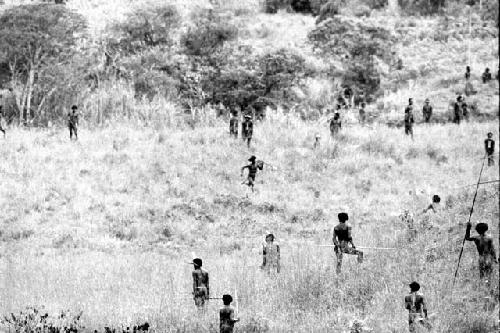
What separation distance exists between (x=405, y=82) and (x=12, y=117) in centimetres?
2131

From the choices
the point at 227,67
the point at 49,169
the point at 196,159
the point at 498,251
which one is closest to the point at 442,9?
the point at 227,67

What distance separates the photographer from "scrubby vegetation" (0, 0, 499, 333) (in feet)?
34.8

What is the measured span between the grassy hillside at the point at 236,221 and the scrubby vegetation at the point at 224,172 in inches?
2.2

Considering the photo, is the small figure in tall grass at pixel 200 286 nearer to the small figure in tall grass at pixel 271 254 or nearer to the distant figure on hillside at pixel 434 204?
the small figure in tall grass at pixel 271 254

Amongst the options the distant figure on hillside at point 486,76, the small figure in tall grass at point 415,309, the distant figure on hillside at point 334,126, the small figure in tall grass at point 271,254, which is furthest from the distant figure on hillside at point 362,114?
the small figure in tall grass at point 415,309

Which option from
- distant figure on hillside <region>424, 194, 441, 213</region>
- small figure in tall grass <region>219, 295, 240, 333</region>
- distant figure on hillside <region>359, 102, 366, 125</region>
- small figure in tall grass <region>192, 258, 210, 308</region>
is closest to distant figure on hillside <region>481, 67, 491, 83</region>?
distant figure on hillside <region>359, 102, 366, 125</region>

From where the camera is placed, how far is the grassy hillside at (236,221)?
34.1ft

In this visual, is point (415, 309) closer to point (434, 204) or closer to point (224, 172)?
point (434, 204)

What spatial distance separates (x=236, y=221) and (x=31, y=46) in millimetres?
14813

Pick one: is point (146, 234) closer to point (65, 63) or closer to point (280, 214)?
point (280, 214)

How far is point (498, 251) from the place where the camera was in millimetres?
11961

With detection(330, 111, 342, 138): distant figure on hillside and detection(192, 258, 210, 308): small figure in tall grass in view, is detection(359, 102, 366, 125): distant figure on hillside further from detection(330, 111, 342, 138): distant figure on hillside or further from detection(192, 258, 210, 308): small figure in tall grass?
detection(192, 258, 210, 308): small figure in tall grass

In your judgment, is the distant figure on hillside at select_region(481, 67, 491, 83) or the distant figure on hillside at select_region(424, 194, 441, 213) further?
the distant figure on hillside at select_region(481, 67, 491, 83)

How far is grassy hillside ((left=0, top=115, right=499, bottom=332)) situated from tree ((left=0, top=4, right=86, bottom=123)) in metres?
5.19
